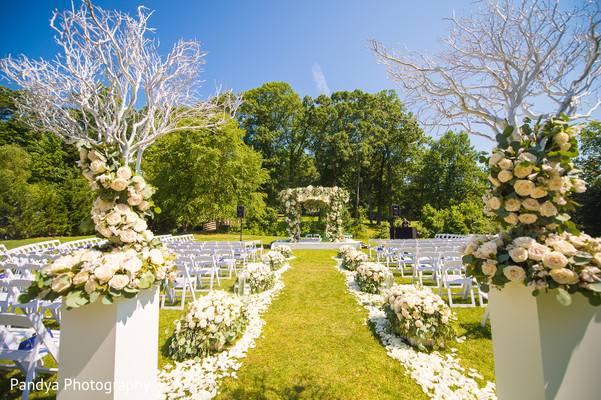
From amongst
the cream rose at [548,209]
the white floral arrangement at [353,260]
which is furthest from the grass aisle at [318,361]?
the white floral arrangement at [353,260]

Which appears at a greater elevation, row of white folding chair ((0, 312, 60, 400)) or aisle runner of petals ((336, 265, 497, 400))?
row of white folding chair ((0, 312, 60, 400))

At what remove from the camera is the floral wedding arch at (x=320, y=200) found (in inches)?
567

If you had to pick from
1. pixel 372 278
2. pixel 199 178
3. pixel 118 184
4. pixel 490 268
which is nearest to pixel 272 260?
pixel 372 278

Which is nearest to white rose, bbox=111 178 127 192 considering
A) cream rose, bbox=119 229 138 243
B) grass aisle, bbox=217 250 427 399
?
cream rose, bbox=119 229 138 243

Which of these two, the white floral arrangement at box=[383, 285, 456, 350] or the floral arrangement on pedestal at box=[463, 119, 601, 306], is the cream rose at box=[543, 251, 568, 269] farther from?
Answer: the white floral arrangement at box=[383, 285, 456, 350]

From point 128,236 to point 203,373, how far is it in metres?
2.02

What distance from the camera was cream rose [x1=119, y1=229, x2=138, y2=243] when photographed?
2.24m

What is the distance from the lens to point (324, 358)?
338 cm

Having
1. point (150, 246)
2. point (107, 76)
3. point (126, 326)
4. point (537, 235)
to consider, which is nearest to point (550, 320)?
point (537, 235)

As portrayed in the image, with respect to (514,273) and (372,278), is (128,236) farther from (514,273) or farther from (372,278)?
(372,278)

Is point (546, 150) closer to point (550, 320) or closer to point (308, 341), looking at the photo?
point (550, 320)

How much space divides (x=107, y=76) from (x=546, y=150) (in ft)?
48.5

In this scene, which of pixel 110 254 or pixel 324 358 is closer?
pixel 110 254

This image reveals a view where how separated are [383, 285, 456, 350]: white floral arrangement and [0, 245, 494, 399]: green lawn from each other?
338mm
